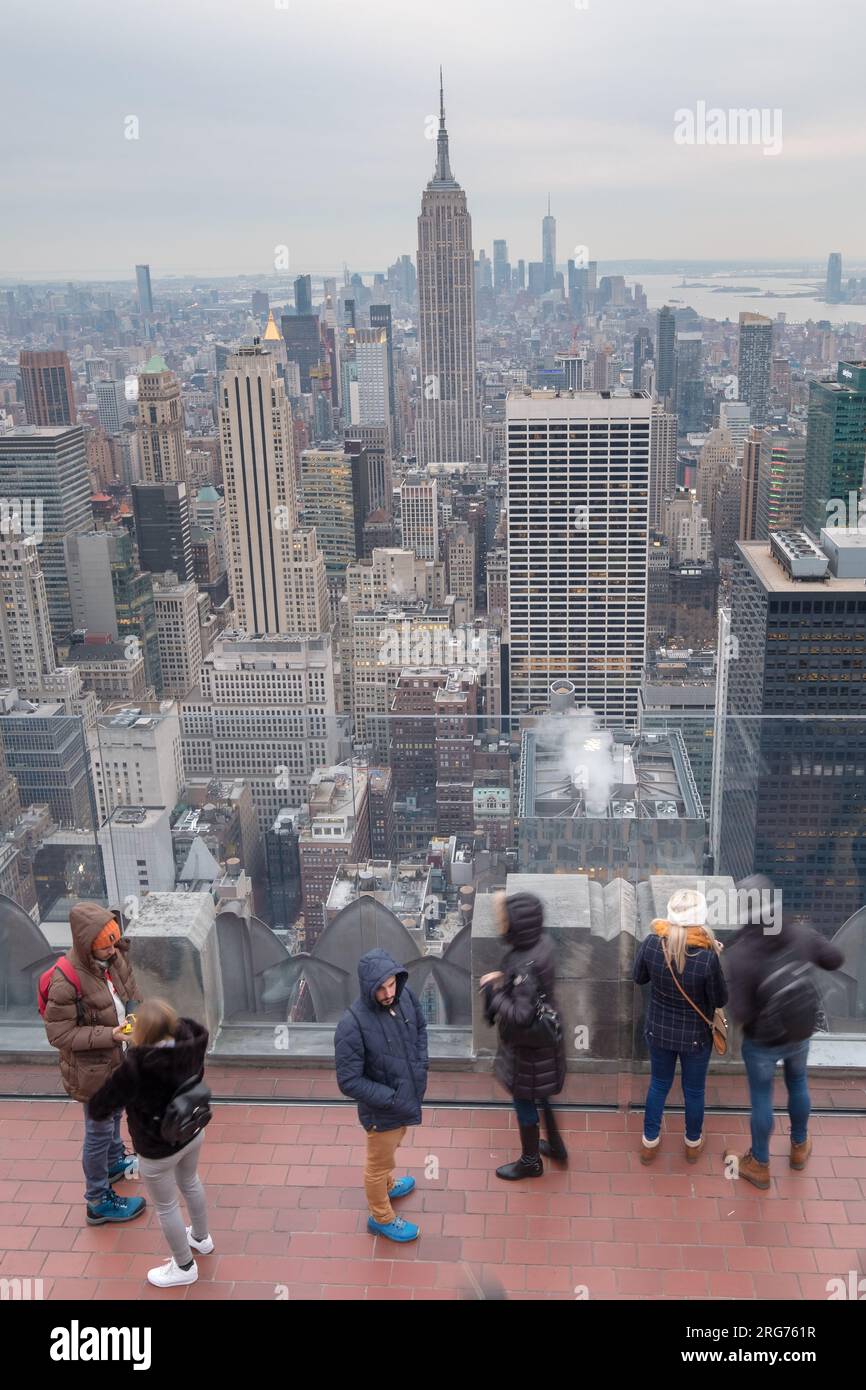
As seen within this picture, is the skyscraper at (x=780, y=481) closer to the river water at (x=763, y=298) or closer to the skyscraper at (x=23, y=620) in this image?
the river water at (x=763, y=298)

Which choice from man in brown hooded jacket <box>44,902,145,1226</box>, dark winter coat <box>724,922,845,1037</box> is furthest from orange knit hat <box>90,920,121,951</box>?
dark winter coat <box>724,922,845,1037</box>

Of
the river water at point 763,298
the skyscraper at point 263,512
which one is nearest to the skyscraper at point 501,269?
the skyscraper at point 263,512

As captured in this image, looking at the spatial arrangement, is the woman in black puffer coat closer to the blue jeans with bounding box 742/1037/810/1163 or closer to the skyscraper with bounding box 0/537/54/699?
the blue jeans with bounding box 742/1037/810/1163

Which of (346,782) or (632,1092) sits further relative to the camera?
(346,782)

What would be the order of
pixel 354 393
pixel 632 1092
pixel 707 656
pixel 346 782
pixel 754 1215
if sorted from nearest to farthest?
pixel 754 1215 < pixel 632 1092 < pixel 346 782 < pixel 707 656 < pixel 354 393
